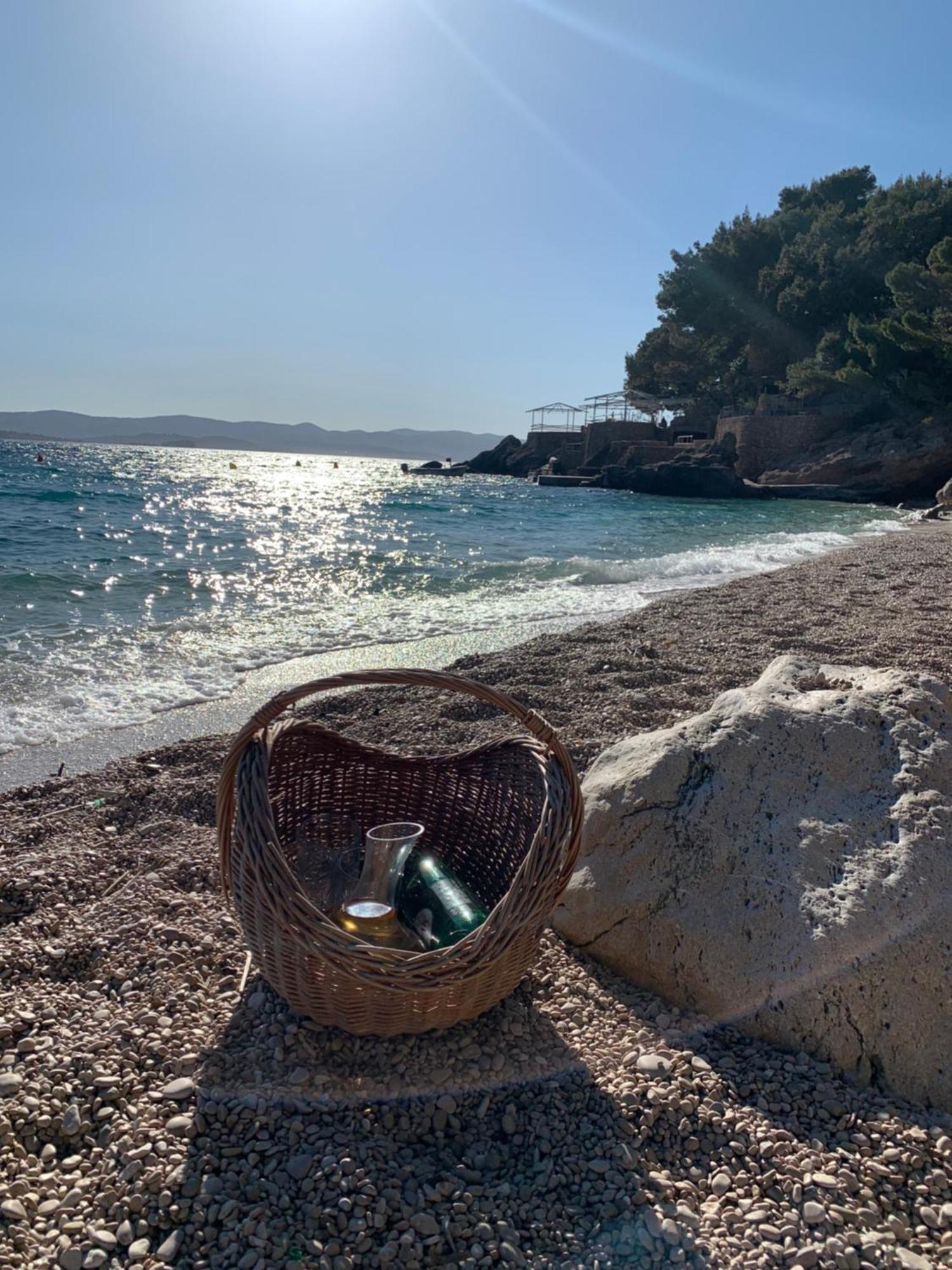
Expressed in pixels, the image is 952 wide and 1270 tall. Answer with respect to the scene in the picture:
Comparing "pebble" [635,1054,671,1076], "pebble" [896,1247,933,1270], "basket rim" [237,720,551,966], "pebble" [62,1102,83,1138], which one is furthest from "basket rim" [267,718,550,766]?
"pebble" [896,1247,933,1270]

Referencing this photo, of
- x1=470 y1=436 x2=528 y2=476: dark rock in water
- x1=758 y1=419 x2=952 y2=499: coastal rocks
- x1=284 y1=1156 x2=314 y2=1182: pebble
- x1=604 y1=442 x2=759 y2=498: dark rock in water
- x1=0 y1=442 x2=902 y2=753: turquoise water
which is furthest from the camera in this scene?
x1=470 y1=436 x2=528 y2=476: dark rock in water

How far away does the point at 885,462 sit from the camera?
3553cm

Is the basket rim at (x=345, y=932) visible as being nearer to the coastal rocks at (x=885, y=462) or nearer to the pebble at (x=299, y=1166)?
the pebble at (x=299, y=1166)

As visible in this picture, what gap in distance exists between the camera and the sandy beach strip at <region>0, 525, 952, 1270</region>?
57.5 inches

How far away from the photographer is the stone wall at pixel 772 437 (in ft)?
137

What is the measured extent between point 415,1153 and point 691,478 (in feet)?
130

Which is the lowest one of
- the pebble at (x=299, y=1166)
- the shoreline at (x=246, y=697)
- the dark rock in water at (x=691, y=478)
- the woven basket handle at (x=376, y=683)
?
the shoreline at (x=246, y=697)

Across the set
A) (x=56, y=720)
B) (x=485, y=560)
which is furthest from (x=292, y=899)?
(x=485, y=560)

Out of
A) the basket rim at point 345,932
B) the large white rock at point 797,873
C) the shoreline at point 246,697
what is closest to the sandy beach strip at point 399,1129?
the large white rock at point 797,873

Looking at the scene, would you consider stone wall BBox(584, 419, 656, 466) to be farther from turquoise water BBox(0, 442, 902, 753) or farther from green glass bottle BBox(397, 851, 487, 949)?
green glass bottle BBox(397, 851, 487, 949)

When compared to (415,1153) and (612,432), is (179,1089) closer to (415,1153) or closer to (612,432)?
(415,1153)

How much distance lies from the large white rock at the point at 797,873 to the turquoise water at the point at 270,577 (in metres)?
3.70

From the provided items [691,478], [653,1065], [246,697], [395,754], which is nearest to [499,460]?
[691,478]

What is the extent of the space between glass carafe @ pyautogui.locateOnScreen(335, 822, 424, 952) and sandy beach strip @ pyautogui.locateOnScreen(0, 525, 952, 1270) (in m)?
0.25
